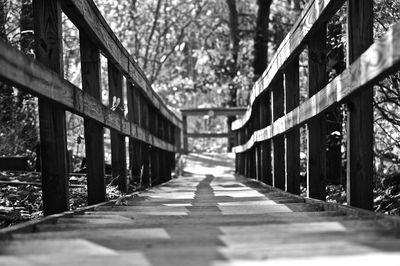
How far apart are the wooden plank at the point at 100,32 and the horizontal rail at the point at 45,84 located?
1.52 feet

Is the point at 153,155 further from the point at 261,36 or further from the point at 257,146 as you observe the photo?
the point at 261,36

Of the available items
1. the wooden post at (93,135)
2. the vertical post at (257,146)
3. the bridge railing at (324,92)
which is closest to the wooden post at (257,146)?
the vertical post at (257,146)

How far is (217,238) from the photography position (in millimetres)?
2387

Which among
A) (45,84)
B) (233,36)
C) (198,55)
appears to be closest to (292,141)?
(45,84)

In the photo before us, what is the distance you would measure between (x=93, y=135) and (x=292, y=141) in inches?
73.8

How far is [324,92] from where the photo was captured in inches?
140

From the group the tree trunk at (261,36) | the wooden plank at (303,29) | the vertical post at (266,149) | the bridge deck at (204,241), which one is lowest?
the bridge deck at (204,241)

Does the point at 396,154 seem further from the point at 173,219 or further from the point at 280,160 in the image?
the point at 173,219

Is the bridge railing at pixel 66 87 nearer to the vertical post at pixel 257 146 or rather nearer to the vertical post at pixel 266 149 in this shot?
the vertical post at pixel 266 149

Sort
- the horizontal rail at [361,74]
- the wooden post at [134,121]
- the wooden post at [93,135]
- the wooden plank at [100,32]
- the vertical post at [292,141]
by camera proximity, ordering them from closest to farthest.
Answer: the horizontal rail at [361,74]
the wooden plank at [100,32]
the wooden post at [93,135]
the vertical post at [292,141]
the wooden post at [134,121]

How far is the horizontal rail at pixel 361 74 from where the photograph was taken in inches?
90.9

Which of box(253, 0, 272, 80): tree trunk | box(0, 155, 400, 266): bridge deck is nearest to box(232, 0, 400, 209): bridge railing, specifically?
box(0, 155, 400, 266): bridge deck

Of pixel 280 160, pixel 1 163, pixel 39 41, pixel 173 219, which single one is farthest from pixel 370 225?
pixel 1 163

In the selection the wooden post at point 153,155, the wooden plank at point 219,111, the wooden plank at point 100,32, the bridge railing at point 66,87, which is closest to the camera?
the bridge railing at point 66,87
